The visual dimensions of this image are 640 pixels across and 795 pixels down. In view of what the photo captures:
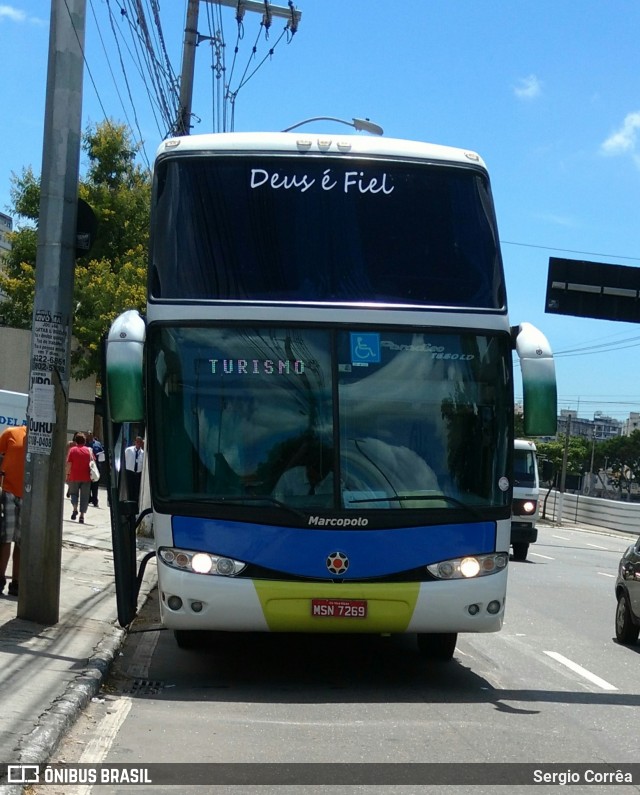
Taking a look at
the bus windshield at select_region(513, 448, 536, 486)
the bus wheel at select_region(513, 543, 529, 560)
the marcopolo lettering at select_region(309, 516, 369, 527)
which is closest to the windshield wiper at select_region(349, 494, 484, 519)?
the marcopolo lettering at select_region(309, 516, 369, 527)

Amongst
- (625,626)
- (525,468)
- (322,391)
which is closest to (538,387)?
(322,391)

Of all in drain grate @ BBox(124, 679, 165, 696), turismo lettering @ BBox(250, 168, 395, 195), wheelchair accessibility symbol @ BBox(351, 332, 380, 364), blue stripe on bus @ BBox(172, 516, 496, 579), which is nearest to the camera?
drain grate @ BBox(124, 679, 165, 696)

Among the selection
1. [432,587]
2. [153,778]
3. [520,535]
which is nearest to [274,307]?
[432,587]

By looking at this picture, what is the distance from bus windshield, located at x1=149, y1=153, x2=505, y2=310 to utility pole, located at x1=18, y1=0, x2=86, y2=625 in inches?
57.3

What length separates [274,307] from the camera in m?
8.98

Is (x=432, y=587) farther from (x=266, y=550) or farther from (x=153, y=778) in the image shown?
→ (x=153, y=778)

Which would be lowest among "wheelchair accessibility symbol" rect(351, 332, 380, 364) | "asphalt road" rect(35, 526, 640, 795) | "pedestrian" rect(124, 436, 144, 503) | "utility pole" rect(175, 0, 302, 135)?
"asphalt road" rect(35, 526, 640, 795)

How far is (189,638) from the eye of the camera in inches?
403

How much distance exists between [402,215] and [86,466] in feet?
47.1

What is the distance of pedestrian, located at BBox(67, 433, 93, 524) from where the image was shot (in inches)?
885

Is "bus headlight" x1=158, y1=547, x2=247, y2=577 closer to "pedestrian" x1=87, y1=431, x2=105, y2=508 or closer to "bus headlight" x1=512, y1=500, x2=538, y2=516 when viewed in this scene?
"bus headlight" x1=512, y1=500, x2=538, y2=516

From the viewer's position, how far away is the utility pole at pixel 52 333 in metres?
10.3

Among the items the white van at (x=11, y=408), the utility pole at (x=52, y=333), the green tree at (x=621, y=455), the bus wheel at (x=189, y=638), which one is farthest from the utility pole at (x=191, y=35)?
the green tree at (x=621, y=455)

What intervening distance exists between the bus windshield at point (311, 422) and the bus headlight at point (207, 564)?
0.37m
